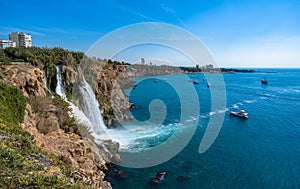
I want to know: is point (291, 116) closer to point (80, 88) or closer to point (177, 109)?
point (177, 109)

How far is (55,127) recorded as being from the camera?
1392 centimetres

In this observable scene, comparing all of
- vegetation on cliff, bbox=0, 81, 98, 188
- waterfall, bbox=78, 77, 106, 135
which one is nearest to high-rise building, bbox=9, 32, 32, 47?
waterfall, bbox=78, 77, 106, 135

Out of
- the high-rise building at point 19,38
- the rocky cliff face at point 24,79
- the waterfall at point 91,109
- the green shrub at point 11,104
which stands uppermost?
the high-rise building at point 19,38

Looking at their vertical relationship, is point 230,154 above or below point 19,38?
below

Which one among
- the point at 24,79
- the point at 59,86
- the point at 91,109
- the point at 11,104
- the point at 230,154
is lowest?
the point at 230,154

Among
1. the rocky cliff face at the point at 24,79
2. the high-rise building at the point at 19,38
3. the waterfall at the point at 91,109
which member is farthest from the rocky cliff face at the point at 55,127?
the high-rise building at the point at 19,38

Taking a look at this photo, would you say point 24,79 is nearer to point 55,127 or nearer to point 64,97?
point 55,127

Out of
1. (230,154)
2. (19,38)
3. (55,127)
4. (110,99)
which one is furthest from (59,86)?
(19,38)

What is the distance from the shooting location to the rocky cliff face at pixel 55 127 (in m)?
12.1

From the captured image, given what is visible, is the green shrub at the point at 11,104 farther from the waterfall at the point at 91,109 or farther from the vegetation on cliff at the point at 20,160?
the waterfall at the point at 91,109

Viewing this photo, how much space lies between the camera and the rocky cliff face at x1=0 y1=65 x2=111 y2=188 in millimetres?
12078

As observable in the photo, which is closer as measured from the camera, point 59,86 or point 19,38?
point 59,86

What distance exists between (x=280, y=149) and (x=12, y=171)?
895 inches

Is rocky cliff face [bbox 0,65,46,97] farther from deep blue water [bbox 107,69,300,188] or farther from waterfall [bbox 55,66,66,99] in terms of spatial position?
deep blue water [bbox 107,69,300,188]
